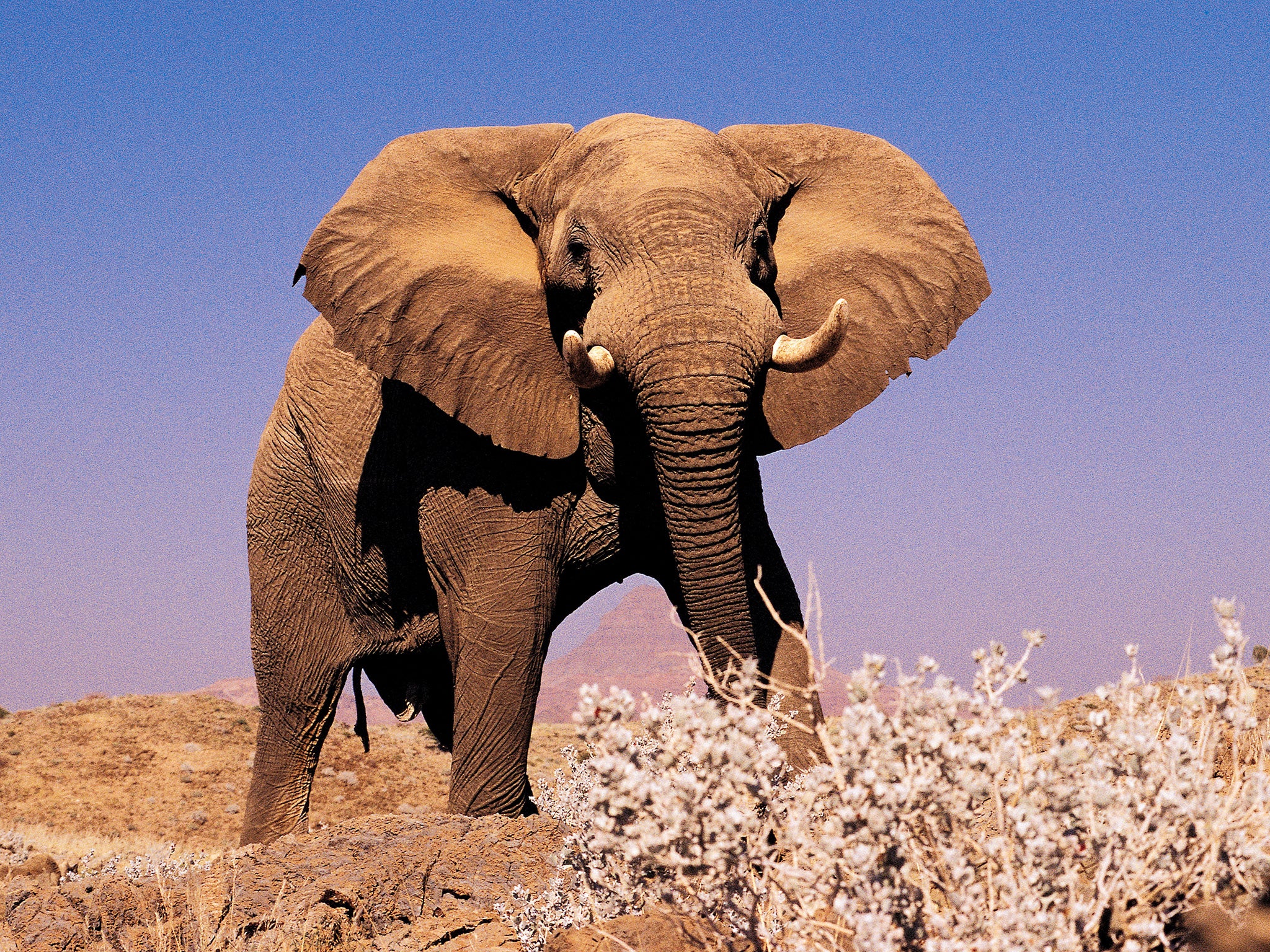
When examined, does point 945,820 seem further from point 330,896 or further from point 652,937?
point 330,896

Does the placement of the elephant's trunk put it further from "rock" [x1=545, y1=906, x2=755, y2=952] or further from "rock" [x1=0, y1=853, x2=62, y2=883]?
"rock" [x1=0, y1=853, x2=62, y2=883]

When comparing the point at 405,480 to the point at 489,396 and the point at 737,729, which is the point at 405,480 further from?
the point at 737,729

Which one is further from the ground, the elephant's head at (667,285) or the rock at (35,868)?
the elephant's head at (667,285)

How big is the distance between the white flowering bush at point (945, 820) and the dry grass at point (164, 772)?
1334 centimetres

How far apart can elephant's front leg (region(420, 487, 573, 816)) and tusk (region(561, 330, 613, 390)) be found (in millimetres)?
1188

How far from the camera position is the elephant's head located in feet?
20.8

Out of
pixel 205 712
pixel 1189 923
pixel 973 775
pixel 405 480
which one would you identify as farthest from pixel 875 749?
pixel 205 712

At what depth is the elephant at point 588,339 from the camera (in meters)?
6.54

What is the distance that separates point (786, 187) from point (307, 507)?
4.25 metres

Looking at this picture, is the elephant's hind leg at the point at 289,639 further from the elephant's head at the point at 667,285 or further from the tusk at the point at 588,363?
the tusk at the point at 588,363

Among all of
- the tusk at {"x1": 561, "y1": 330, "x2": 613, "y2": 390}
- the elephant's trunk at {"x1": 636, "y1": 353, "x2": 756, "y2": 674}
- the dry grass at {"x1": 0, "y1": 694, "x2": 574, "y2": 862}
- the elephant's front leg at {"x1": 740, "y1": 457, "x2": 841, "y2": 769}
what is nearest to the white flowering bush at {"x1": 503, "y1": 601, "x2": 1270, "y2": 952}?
the elephant's trunk at {"x1": 636, "y1": 353, "x2": 756, "y2": 674}

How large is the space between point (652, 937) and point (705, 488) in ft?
7.90

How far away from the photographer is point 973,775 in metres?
3.37

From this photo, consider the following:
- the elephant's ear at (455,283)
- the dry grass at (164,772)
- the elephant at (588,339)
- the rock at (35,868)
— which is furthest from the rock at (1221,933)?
the dry grass at (164,772)
